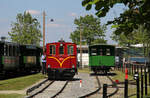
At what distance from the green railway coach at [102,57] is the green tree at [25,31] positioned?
4475cm

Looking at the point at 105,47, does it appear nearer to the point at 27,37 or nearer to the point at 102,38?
the point at 27,37

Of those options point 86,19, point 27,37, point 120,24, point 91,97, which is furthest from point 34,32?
point 120,24

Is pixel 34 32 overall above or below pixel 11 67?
above

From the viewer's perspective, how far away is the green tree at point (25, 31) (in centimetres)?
7356

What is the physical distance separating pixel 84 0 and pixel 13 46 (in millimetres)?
20377

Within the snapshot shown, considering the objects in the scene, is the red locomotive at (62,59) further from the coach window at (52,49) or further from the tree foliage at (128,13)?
the tree foliage at (128,13)

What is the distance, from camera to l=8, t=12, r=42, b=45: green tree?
73.6m

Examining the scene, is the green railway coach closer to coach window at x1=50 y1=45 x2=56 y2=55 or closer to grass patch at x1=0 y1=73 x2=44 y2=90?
coach window at x1=50 y1=45 x2=56 y2=55

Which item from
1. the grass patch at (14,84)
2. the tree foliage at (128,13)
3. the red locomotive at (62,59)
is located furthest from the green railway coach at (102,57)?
the tree foliage at (128,13)

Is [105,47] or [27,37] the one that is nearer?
[105,47]

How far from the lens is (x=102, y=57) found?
2983cm

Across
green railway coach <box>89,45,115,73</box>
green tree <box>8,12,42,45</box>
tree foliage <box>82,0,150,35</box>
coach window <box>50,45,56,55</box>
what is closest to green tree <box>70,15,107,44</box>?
green tree <box>8,12,42,45</box>

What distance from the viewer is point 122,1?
6.15 metres

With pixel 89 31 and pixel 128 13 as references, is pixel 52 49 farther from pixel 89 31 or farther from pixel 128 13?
pixel 89 31
